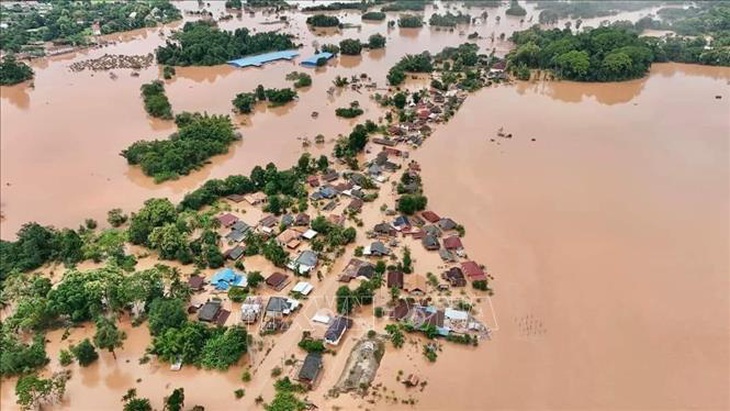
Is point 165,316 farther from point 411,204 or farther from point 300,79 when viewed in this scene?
point 300,79

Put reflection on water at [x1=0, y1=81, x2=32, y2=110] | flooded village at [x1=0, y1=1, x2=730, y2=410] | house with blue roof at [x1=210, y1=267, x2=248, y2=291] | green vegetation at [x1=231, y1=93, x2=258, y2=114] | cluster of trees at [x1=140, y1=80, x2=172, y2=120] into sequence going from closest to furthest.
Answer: flooded village at [x1=0, y1=1, x2=730, y2=410], house with blue roof at [x1=210, y1=267, x2=248, y2=291], cluster of trees at [x1=140, y1=80, x2=172, y2=120], green vegetation at [x1=231, y1=93, x2=258, y2=114], reflection on water at [x1=0, y1=81, x2=32, y2=110]

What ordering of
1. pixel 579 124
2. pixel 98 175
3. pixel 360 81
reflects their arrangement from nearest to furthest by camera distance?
pixel 98 175
pixel 579 124
pixel 360 81

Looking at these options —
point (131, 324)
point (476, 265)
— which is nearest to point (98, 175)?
point (131, 324)

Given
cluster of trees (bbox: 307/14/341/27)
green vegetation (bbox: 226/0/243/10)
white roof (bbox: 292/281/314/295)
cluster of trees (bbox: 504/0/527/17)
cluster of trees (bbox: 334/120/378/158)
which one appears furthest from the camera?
green vegetation (bbox: 226/0/243/10)

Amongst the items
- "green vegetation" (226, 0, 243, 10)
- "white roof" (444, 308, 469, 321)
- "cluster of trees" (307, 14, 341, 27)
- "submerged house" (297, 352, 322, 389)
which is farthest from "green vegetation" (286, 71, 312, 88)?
"green vegetation" (226, 0, 243, 10)

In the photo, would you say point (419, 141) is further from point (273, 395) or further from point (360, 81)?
point (273, 395)

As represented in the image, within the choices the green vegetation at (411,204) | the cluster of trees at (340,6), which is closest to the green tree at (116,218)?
the green vegetation at (411,204)

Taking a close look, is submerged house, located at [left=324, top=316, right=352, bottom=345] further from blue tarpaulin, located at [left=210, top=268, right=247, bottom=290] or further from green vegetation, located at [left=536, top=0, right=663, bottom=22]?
green vegetation, located at [left=536, top=0, right=663, bottom=22]
